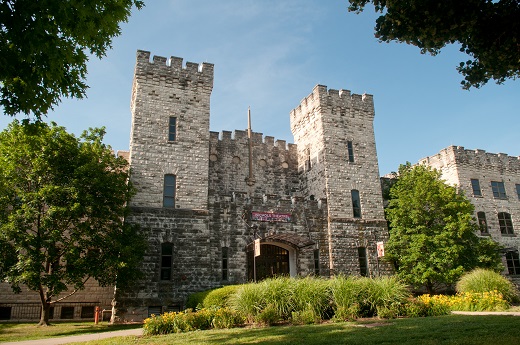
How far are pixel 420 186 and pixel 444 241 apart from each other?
11.5 ft

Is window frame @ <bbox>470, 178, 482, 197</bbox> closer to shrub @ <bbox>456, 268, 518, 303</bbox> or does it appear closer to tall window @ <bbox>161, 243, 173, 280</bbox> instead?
shrub @ <bbox>456, 268, 518, 303</bbox>

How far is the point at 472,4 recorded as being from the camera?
8.99 meters

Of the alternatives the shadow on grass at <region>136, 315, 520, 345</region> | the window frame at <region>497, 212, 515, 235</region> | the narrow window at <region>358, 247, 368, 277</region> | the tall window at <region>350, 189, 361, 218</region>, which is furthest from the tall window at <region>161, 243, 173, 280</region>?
the window frame at <region>497, 212, 515, 235</region>

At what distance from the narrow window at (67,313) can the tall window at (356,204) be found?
1626 centimetres

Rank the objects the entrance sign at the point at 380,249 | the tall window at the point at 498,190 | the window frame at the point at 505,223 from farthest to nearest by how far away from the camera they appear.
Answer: the tall window at the point at 498,190 → the window frame at the point at 505,223 → the entrance sign at the point at 380,249

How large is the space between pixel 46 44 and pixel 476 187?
30.1 meters

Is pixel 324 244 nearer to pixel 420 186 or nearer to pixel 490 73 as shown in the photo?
pixel 420 186

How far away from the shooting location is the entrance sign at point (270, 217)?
22609mm

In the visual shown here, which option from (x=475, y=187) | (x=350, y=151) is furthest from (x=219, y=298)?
(x=475, y=187)

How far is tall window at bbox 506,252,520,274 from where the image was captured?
29.4 meters

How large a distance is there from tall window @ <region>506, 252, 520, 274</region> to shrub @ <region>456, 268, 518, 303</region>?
11.8 m

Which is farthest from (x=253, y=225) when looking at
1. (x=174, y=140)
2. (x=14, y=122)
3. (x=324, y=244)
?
(x=14, y=122)

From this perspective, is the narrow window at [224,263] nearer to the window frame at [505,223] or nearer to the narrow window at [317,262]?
the narrow window at [317,262]

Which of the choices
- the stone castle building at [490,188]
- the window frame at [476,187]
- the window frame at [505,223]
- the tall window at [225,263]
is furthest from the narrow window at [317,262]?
the window frame at [505,223]
